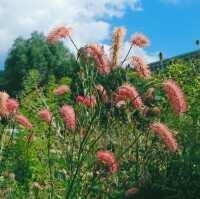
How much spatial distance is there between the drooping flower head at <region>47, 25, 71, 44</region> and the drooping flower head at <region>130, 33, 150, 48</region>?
1.33 ft

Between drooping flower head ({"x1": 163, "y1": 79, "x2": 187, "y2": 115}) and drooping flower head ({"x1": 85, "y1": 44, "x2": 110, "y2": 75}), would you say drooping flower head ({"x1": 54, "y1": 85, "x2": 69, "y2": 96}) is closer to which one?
drooping flower head ({"x1": 85, "y1": 44, "x2": 110, "y2": 75})

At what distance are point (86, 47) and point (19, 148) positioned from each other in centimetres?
320

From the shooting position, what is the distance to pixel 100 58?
10.1 feet

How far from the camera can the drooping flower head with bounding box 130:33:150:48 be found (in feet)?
10.3

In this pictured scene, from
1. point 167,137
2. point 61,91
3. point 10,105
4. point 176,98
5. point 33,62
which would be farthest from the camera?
point 33,62

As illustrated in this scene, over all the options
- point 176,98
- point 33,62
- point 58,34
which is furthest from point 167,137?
point 33,62

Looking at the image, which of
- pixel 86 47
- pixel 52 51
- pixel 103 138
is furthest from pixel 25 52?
pixel 86 47

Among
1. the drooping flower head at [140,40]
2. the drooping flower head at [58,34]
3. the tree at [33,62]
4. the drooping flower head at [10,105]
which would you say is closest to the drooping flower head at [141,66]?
the drooping flower head at [140,40]

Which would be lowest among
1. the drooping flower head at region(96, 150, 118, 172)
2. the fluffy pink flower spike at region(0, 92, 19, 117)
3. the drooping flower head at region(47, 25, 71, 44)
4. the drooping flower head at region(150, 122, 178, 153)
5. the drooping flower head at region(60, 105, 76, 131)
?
the drooping flower head at region(96, 150, 118, 172)

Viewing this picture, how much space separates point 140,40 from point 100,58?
274 millimetres

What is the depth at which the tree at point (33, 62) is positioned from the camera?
46.8 metres

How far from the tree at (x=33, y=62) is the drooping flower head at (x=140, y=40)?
42005mm

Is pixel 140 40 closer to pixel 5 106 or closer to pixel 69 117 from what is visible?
pixel 69 117

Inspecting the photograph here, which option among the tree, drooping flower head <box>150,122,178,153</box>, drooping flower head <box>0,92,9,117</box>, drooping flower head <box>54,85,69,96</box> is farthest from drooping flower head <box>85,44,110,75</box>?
the tree
